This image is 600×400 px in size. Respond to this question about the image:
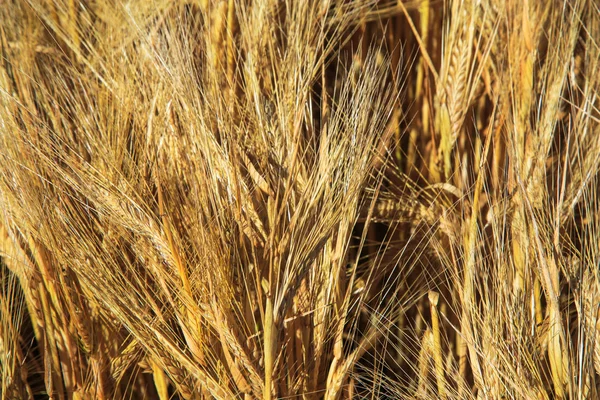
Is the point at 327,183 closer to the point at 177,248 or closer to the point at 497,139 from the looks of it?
the point at 177,248

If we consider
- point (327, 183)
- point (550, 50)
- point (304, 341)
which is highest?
point (550, 50)

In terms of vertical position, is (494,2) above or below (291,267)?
above

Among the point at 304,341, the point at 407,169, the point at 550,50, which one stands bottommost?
the point at 304,341

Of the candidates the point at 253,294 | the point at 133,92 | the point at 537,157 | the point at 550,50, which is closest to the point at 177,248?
the point at 253,294

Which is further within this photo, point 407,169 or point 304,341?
point 407,169

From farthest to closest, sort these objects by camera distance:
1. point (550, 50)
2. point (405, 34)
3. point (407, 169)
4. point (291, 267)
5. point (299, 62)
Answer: point (405, 34)
point (407, 169)
point (550, 50)
point (299, 62)
point (291, 267)

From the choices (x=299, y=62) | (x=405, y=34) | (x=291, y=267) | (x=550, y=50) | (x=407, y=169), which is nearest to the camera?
(x=291, y=267)

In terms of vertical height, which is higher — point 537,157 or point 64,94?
point 64,94

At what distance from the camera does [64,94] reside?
96 centimetres

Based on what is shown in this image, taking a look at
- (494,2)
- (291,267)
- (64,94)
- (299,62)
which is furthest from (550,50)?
(64,94)

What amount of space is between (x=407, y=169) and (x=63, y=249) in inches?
26.3

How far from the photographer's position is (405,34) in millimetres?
1382

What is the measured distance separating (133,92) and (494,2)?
0.67 metres

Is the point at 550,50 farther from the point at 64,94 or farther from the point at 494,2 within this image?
the point at 64,94
